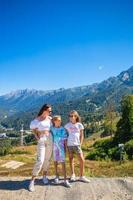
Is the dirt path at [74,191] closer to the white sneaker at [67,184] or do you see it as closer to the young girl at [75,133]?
the white sneaker at [67,184]

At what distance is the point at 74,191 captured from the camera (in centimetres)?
1258

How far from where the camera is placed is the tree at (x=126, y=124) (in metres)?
44.7

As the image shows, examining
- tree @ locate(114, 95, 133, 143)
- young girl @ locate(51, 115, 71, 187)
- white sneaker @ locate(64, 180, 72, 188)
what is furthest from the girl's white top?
tree @ locate(114, 95, 133, 143)

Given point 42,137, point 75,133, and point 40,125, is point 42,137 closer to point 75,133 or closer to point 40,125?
point 40,125

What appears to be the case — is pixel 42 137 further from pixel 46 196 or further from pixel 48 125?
pixel 46 196

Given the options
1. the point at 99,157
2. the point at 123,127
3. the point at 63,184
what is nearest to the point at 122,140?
the point at 123,127

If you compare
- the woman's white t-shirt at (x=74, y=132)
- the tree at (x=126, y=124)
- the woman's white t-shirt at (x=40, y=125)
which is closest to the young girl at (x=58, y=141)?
the woman's white t-shirt at (x=74, y=132)

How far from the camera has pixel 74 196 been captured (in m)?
12.1

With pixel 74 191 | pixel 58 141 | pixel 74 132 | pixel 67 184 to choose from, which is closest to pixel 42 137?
pixel 58 141

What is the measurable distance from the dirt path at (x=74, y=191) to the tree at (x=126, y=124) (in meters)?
31.0

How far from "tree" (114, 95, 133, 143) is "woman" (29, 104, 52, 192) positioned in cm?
3201

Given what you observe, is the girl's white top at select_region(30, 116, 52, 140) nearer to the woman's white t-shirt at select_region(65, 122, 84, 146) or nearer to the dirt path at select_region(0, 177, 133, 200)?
the woman's white t-shirt at select_region(65, 122, 84, 146)

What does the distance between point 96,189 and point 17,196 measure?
2.81 m

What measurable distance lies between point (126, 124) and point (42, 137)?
33.4 meters
